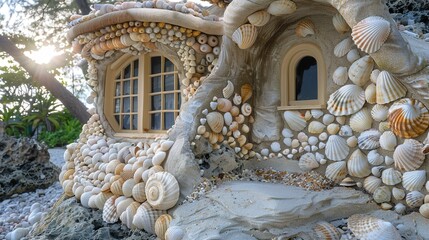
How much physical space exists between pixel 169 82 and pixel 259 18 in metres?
1.77

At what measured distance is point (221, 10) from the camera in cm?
531

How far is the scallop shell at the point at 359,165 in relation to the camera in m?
3.73

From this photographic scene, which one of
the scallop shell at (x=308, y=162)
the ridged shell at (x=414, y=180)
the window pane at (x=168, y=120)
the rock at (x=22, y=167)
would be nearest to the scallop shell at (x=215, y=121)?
the scallop shell at (x=308, y=162)

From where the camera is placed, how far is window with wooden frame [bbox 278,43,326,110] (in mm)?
4320

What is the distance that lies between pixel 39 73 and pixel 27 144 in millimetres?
3745

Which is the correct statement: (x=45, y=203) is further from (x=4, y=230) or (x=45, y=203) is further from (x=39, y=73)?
(x=39, y=73)

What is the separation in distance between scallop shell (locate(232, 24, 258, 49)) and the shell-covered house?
0.01 m

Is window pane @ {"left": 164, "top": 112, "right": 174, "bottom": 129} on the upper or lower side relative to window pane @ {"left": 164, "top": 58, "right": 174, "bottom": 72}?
lower

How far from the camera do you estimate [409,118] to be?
3287 millimetres

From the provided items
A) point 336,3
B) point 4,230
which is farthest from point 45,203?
point 336,3

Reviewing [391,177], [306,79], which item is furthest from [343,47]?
[391,177]

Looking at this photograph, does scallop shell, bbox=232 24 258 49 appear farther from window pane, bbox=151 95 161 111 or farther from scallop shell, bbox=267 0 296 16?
window pane, bbox=151 95 161 111

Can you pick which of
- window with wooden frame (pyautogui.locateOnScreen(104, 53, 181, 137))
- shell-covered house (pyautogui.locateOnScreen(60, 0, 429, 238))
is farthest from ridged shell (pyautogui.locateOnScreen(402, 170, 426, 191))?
window with wooden frame (pyautogui.locateOnScreen(104, 53, 181, 137))

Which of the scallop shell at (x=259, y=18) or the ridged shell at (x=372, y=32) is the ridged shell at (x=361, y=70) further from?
the scallop shell at (x=259, y=18)
